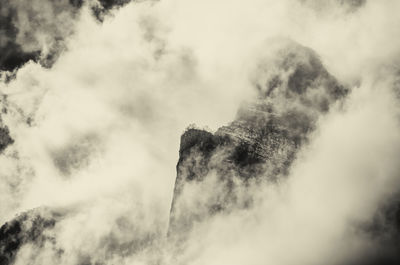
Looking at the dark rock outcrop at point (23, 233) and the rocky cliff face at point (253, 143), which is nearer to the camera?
the rocky cliff face at point (253, 143)

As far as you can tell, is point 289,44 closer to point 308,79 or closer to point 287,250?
point 308,79

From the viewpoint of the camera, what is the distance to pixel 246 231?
124m

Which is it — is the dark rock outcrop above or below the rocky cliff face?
above

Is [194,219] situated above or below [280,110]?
below

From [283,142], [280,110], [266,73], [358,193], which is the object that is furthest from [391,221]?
[266,73]

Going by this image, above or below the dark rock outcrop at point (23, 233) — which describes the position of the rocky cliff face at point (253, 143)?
below

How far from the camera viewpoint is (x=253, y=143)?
121125mm

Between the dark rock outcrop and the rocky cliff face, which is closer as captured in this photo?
the rocky cliff face

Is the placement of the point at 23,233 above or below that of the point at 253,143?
above

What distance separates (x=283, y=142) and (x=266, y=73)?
2745cm

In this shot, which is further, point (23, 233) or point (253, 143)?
point (23, 233)

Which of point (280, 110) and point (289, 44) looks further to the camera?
point (289, 44)

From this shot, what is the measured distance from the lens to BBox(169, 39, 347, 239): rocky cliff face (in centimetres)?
11931

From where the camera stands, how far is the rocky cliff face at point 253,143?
11931cm
